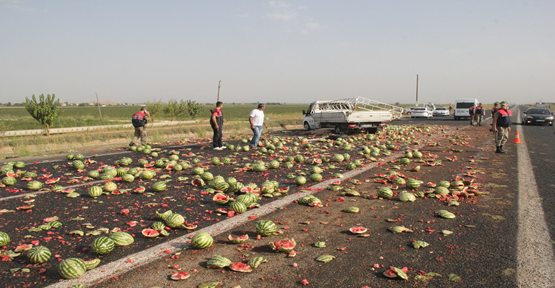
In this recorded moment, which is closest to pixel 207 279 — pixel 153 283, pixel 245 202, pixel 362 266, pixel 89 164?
pixel 153 283

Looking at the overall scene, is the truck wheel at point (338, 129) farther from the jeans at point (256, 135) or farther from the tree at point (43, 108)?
the tree at point (43, 108)

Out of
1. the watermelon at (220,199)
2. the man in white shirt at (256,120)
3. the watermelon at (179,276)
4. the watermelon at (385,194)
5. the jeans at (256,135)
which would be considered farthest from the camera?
the jeans at (256,135)

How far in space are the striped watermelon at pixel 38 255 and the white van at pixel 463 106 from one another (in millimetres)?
44095

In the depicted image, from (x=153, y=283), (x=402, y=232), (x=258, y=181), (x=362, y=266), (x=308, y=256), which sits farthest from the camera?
(x=258, y=181)

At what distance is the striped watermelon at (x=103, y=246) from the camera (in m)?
4.24

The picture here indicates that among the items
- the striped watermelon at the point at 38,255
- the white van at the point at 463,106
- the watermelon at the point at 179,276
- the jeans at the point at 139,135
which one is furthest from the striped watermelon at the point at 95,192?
the white van at the point at 463,106

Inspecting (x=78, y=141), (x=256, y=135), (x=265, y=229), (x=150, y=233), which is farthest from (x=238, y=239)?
(x=78, y=141)

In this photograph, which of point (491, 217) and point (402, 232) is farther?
point (491, 217)

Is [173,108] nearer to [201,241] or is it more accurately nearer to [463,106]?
[463,106]

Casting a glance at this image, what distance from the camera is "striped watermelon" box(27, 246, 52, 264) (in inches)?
158

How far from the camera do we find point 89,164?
11172mm

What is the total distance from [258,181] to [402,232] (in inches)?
167

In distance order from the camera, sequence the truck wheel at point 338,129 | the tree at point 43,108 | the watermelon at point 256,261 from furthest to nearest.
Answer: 1. the tree at point 43,108
2. the truck wheel at point 338,129
3. the watermelon at point 256,261

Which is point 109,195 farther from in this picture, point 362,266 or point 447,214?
point 447,214
